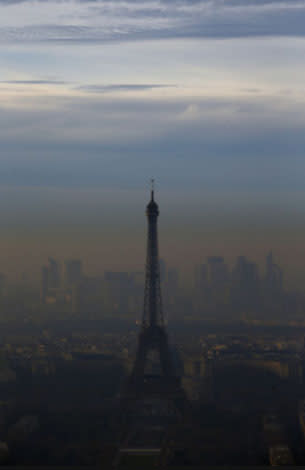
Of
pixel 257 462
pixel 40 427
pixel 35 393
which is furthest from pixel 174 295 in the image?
pixel 257 462

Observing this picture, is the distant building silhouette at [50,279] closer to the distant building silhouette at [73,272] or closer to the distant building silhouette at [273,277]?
the distant building silhouette at [73,272]

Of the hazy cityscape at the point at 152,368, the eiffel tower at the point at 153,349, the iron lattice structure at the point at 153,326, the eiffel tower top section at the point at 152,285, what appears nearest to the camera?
the hazy cityscape at the point at 152,368

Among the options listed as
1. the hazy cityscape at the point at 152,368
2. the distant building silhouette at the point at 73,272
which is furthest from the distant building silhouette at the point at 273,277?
the distant building silhouette at the point at 73,272

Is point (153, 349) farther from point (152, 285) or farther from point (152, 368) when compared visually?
point (152, 285)

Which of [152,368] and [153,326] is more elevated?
[153,326]

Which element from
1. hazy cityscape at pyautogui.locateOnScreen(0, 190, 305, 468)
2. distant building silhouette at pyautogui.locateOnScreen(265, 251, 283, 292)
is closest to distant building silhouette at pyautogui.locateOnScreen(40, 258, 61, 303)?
hazy cityscape at pyautogui.locateOnScreen(0, 190, 305, 468)

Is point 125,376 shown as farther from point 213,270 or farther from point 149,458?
point 149,458

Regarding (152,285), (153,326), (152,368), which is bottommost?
(152,368)

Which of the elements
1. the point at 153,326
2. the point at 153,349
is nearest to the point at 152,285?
the point at 153,326
